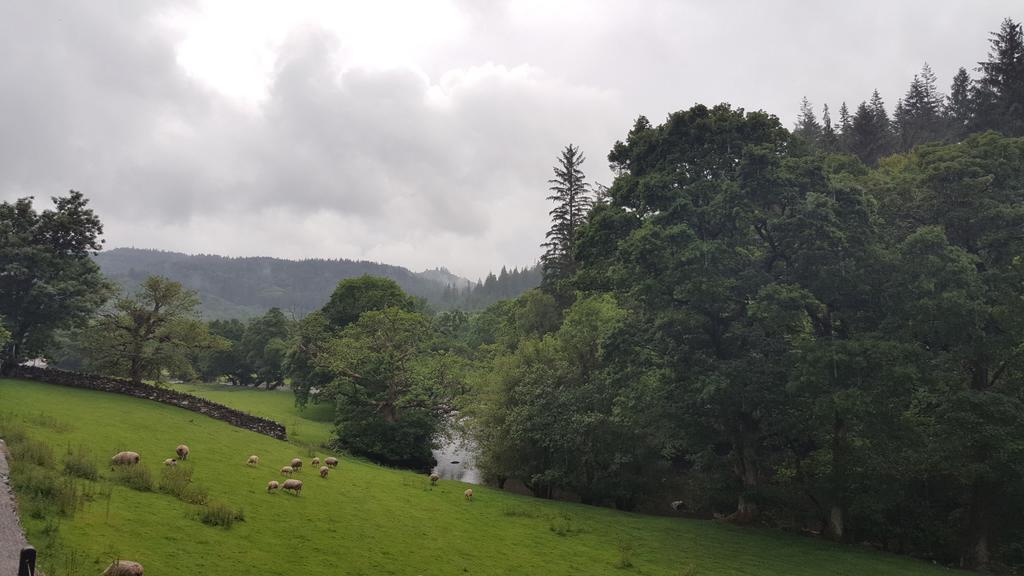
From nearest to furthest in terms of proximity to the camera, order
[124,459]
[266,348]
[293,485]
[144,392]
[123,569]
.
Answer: [123,569] < [124,459] < [293,485] < [144,392] < [266,348]

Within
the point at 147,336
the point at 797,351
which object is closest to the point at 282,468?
the point at 797,351

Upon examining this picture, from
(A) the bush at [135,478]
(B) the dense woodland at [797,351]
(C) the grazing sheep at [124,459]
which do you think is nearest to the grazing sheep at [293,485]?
(A) the bush at [135,478]

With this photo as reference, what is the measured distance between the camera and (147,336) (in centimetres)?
4759

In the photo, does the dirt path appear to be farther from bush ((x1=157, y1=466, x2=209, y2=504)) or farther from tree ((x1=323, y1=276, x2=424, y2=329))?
tree ((x1=323, y1=276, x2=424, y2=329))

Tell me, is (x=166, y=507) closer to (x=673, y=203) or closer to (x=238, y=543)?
(x=238, y=543)

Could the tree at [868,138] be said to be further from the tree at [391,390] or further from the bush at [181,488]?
the bush at [181,488]

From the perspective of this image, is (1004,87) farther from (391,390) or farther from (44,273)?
(44,273)

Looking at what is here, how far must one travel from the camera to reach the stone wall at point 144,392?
42.2 m

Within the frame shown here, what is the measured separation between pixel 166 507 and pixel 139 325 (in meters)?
36.3

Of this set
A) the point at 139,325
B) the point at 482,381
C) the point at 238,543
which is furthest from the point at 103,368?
the point at 238,543

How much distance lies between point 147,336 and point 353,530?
37.5 metres

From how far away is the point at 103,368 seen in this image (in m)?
46.3

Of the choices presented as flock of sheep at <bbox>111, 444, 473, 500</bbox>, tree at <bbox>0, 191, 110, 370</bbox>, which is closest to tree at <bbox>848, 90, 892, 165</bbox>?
flock of sheep at <bbox>111, 444, 473, 500</bbox>

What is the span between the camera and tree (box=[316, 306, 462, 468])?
49156 mm
